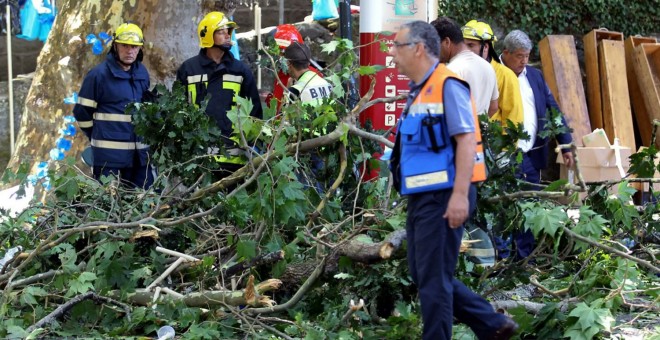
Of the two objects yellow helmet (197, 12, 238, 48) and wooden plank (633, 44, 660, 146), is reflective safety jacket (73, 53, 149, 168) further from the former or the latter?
wooden plank (633, 44, 660, 146)

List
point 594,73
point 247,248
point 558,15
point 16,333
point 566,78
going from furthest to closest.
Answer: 1. point 558,15
2. point 594,73
3. point 566,78
4. point 247,248
5. point 16,333

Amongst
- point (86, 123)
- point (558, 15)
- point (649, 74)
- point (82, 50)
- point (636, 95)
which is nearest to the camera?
point (86, 123)

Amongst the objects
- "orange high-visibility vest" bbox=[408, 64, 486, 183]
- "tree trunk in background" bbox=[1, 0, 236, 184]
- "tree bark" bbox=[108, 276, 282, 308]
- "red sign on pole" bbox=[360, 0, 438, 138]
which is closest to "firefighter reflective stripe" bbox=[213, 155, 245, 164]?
"tree bark" bbox=[108, 276, 282, 308]

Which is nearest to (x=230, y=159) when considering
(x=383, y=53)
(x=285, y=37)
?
(x=285, y=37)

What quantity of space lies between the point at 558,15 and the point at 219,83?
21.8 feet

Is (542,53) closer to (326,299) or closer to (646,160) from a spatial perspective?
(646,160)

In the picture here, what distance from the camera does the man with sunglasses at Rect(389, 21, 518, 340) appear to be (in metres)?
5.09

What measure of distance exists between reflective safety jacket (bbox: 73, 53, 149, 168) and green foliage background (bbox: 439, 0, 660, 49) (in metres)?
5.76

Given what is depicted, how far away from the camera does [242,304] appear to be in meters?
6.07

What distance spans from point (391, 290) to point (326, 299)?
400 millimetres

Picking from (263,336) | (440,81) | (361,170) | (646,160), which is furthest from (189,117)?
(646,160)

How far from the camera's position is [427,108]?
205 inches

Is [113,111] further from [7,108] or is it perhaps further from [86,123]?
[7,108]

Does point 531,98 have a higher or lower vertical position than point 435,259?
higher
